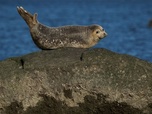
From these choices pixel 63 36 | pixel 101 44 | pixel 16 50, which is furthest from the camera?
pixel 101 44

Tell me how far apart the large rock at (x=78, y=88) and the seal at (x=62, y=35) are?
3.54 feet

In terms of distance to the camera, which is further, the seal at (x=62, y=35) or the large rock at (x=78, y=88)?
the seal at (x=62, y=35)

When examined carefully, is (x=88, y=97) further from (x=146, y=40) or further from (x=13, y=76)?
(x=146, y=40)

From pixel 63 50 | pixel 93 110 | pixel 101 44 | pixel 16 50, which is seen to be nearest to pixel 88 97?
pixel 93 110

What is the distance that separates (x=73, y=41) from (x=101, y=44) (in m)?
21.0

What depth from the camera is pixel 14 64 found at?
11641 mm

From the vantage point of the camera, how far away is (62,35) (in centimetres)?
1245

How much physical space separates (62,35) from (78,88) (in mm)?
1528

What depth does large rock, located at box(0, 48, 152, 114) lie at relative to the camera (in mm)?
11234

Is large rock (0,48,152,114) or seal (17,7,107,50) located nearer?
large rock (0,48,152,114)

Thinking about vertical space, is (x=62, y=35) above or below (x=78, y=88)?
above

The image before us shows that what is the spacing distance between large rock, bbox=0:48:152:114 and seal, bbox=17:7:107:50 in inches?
42.4

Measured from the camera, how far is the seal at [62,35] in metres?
12.4

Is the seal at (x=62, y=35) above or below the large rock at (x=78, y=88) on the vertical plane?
above
